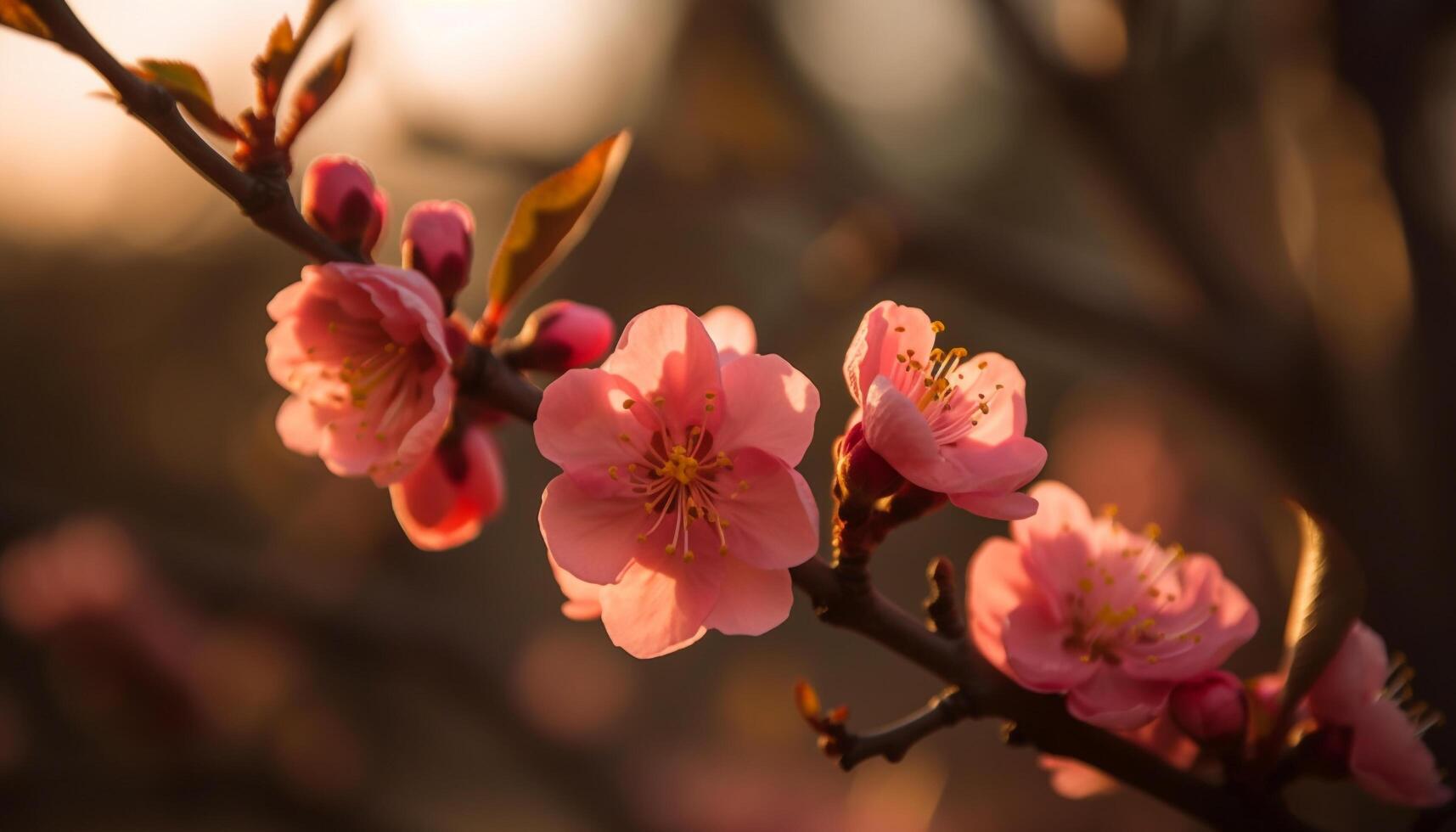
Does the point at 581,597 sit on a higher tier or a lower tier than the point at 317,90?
lower

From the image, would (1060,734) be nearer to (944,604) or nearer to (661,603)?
(944,604)

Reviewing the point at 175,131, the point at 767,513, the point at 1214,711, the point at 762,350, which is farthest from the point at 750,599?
the point at 762,350

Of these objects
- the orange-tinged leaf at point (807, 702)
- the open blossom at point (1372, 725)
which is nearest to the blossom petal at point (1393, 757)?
the open blossom at point (1372, 725)

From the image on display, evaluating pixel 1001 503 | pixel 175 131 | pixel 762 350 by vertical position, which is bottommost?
pixel 762 350

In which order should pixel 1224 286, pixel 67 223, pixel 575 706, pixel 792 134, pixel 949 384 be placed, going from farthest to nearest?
pixel 67 223
pixel 575 706
pixel 792 134
pixel 1224 286
pixel 949 384

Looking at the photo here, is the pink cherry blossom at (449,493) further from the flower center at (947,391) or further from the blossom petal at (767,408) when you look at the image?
the flower center at (947,391)

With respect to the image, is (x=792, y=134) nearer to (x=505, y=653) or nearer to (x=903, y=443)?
(x=505, y=653)

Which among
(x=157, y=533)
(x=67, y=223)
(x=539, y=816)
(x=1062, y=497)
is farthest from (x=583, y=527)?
(x=539, y=816)
